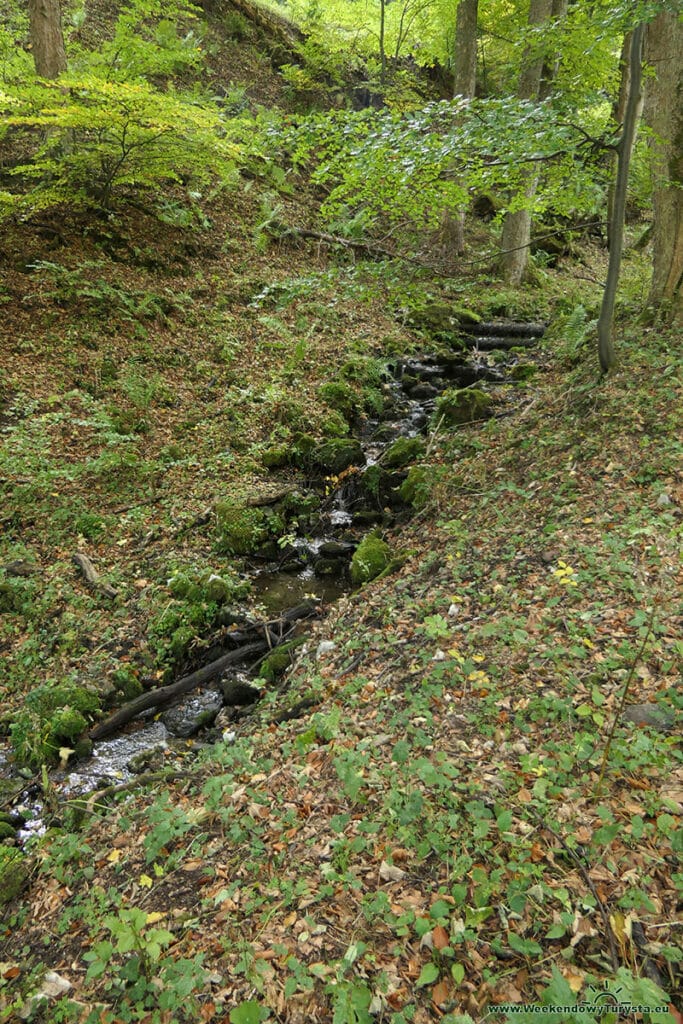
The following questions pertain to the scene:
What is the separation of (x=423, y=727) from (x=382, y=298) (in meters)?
12.7

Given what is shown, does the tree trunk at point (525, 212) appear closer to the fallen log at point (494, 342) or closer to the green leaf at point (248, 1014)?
the fallen log at point (494, 342)

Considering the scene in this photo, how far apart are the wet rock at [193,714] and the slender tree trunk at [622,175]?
6103 mm

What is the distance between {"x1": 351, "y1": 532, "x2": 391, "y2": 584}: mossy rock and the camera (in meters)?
6.67

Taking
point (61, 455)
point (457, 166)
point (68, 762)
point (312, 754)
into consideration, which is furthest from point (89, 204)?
point (312, 754)

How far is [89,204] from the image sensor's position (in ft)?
37.1

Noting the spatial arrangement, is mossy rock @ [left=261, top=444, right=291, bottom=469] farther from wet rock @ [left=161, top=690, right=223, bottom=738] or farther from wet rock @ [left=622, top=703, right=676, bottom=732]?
wet rock @ [left=622, top=703, right=676, bottom=732]

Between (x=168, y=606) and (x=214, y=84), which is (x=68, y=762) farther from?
(x=214, y=84)

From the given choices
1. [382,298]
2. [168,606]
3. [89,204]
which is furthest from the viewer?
[382,298]

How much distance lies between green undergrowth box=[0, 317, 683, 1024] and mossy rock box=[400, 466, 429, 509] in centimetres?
213

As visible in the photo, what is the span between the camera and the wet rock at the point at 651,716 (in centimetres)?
318

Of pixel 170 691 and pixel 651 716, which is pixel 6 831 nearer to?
pixel 170 691

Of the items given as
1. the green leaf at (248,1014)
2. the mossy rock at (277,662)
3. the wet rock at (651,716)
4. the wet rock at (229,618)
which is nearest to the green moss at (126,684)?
the wet rock at (229,618)

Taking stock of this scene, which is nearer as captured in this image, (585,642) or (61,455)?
(585,642)

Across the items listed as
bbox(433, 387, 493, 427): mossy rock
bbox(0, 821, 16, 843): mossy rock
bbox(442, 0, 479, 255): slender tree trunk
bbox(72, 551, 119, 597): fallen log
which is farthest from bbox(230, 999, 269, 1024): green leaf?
bbox(442, 0, 479, 255): slender tree trunk
